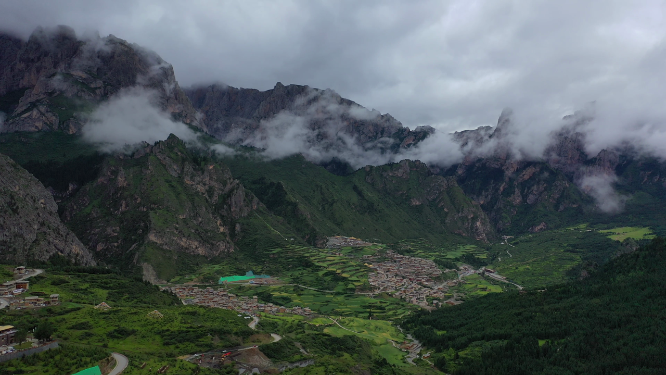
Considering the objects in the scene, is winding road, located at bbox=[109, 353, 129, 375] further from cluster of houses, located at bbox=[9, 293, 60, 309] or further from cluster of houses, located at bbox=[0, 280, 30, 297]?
cluster of houses, located at bbox=[0, 280, 30, 297]

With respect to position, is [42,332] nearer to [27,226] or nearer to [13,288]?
[13,288]

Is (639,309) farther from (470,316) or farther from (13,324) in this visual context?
(13,324)

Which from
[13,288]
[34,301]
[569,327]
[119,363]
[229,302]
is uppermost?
[13,288]

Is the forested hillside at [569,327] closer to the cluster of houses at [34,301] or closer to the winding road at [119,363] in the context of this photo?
the winding road at [119,363]

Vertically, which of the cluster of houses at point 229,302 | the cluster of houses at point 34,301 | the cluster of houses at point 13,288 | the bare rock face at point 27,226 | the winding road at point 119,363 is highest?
the bare rock face at point 27,226

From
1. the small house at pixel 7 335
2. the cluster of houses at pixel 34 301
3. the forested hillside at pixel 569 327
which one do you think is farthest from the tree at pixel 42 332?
the forested hillside at pixel 569 327

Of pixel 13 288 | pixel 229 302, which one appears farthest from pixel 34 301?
pixel 229 302
